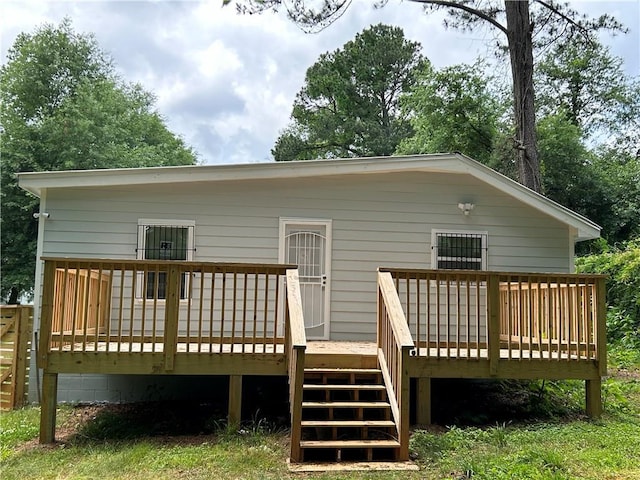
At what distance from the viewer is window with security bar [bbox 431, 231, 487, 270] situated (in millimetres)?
7766

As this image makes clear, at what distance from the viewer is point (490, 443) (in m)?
5.04

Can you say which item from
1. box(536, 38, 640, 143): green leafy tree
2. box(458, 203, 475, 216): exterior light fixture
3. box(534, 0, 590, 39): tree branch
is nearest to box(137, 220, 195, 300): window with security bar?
box(458, 203, 475, 216): exterior light fixture

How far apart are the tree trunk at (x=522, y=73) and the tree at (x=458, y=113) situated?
15.4 ft

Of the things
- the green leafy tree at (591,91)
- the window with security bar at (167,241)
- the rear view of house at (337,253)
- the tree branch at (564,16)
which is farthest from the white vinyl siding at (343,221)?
the green leafy tree at (591,91)

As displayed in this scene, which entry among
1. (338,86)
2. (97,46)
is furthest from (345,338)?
(97,46)

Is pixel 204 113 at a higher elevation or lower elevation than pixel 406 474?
higher

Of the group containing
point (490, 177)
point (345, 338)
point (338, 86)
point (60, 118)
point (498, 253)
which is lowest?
point (345, 338)

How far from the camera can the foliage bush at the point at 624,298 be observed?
1046cm

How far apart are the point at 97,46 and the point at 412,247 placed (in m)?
18.2

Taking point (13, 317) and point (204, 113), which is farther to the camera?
point (204, 113)

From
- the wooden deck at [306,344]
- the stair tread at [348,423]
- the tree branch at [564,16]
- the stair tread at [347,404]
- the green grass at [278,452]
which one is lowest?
the green grass at [278,452]

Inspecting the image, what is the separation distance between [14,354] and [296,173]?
431 centimetres

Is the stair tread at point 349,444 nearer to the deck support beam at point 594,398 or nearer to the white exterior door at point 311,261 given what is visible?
the deck support beam at point 594,398

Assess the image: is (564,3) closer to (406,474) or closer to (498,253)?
(498,253)
